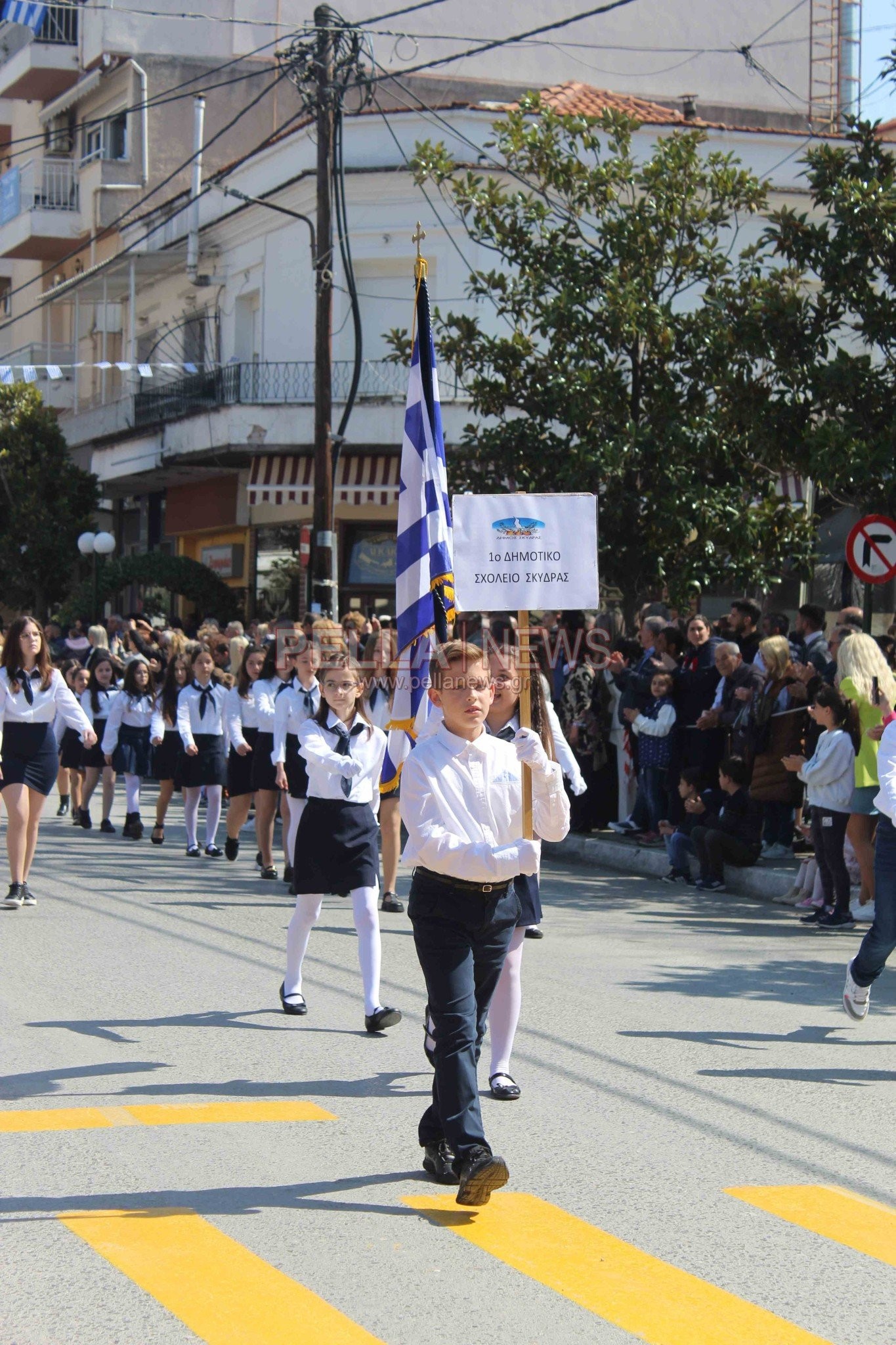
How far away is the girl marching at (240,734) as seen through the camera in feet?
46.5

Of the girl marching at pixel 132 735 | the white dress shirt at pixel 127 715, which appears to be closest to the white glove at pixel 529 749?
the girl marching at pixel 132 735

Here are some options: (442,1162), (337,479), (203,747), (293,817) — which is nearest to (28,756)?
(293,817)

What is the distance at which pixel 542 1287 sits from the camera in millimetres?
4492

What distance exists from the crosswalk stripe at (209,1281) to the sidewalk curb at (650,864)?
7.79 metres

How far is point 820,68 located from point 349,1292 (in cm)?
3650

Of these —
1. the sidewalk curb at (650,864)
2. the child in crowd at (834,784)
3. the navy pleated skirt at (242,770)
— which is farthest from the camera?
the navy pleated skirt at (242,770)

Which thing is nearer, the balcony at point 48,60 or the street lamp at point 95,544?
the street lamp at point 95,544

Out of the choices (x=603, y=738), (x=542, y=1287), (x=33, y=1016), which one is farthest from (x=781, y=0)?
(x=542, y=1287)

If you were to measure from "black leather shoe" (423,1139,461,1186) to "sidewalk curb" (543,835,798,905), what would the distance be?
7040mm

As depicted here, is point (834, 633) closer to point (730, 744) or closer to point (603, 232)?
point (730, 744)

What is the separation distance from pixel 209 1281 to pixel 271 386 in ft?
82.7

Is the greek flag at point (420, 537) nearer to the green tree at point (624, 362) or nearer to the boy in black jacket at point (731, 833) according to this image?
the boy in black jacket at point (731, 833)

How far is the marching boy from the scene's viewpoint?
17.5 feet

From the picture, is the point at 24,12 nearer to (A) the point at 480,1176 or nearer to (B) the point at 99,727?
(B) the point at 99,727
